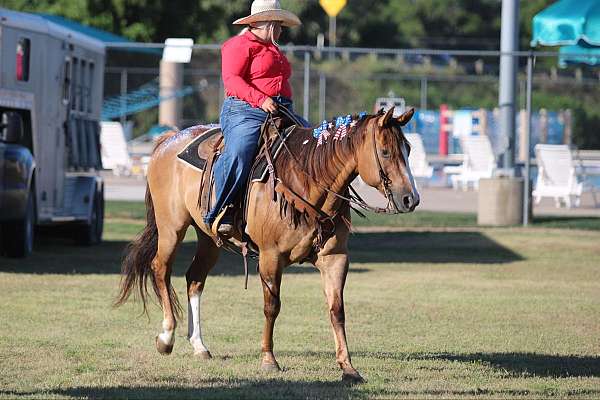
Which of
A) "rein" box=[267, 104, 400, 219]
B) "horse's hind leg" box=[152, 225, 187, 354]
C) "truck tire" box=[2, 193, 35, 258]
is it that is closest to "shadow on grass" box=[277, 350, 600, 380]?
"horse's hind leg" box=[152, 225, 187, 354]

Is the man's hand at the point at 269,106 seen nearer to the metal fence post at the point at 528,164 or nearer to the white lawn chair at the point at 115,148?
the metal fence post at the point at 528,164

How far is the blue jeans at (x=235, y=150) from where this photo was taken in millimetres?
9070

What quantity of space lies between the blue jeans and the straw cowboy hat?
0.55 m

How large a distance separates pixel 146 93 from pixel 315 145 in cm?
3211

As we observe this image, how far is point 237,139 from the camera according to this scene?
9109mm

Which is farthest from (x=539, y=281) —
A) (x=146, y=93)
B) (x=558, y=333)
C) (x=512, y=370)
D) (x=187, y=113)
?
(x=187, y=113)

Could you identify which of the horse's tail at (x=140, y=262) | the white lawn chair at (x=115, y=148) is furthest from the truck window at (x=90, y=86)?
the white lawn chair at (x=115, y=148)

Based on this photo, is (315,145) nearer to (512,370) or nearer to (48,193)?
(512,370)

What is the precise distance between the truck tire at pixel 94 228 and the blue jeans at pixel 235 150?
973 centimetres

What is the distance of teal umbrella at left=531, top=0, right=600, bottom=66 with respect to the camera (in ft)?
60.6

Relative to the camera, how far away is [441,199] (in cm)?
2858

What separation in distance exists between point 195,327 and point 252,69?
1.91 metres

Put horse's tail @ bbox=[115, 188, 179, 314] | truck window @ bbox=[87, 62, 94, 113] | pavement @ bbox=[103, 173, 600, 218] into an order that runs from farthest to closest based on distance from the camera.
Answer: pavement @ bbox=[103, 173, 600, 218], truck window @ bbox=[87, 62, 94, 113], horse's tail @ bbox=[115, 188, 179, 314]

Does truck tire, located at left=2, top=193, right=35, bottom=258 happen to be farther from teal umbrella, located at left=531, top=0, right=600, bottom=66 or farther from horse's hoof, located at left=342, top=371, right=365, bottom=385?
horse's hoof, located at left=342, top=371, right=365, bottom=385
